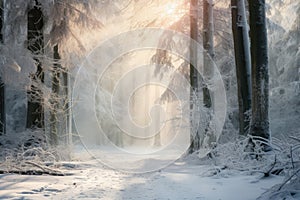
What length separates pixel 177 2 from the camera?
15203 millimetres

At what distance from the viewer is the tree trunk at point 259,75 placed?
8422 mm

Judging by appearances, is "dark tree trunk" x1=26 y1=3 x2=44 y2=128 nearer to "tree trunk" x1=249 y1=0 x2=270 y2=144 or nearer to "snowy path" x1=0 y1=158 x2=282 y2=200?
"snowy path" x1=0 y1=158 x2=282 y2=200

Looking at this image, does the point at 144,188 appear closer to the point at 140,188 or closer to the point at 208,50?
the point at 140,188

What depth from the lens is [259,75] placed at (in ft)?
27.9

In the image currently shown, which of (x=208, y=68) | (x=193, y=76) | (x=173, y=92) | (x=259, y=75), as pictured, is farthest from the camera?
(x=173, y=92)

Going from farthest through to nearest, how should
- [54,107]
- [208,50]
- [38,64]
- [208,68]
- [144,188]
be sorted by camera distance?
1. [208,68]
2. [208,50]
3. [54,107]
4. [38,64]
5. [144,188]

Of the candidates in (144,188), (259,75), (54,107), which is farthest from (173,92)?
(144,188)

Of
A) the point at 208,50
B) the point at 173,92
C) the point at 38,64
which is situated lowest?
the point at 173,92

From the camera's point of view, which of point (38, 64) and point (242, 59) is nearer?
point (242, 59)

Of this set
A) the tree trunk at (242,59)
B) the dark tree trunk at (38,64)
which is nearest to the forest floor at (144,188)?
the tree trunk at (242,59)

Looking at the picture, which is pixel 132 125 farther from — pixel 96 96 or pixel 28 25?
pixel 28 25

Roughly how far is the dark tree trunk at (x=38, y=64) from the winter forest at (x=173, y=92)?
37mm

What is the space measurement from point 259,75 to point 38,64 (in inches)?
302

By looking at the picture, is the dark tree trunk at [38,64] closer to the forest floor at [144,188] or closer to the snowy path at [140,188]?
the forest floor at [144,188]
